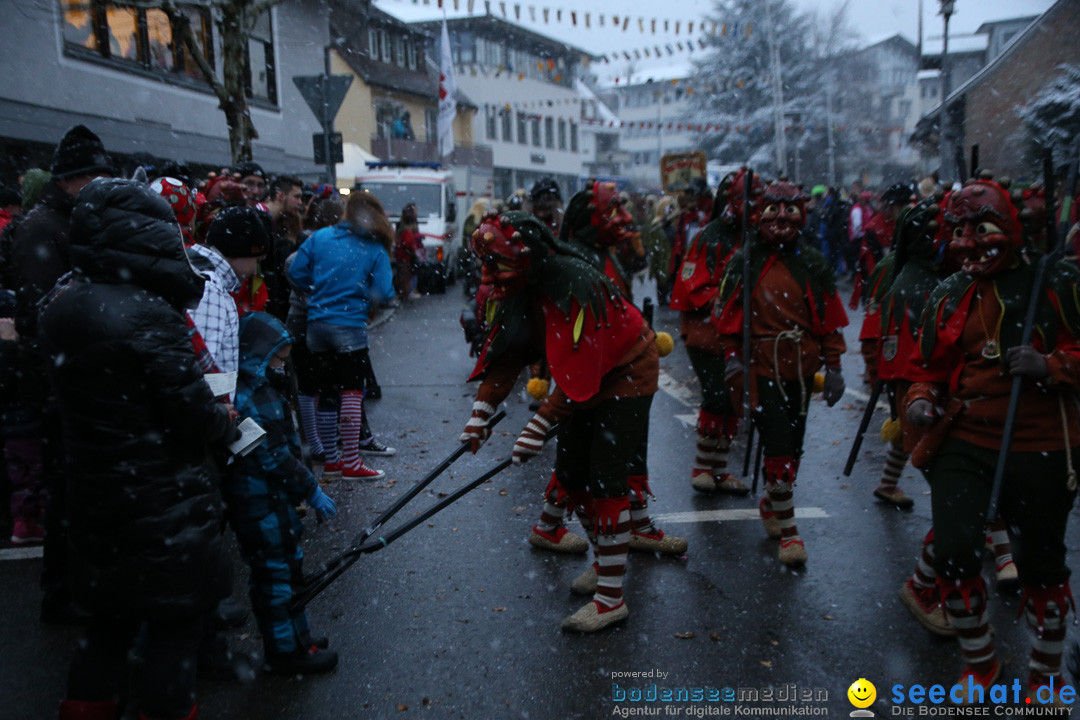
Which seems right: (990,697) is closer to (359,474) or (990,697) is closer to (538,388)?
(538,388)

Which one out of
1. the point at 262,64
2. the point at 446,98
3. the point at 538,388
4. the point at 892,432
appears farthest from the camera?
the point at 446,98

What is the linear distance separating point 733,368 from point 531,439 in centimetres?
169

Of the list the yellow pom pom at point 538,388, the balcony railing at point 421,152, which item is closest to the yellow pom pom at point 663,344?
the yellow pom pom at point 538,388

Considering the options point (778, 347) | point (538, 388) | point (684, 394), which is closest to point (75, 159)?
point (538, 388)

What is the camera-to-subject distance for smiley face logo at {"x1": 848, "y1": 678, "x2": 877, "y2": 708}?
10.7 feet

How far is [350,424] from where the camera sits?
6156 millimetres

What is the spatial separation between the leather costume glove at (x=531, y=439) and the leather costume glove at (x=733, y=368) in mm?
1580

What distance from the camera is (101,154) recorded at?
14.3ft

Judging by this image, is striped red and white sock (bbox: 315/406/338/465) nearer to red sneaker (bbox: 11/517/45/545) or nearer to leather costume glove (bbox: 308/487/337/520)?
red sneaker (bbox: 11/517/45/545)

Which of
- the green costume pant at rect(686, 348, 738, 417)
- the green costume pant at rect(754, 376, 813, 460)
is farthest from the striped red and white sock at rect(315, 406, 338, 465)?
the green costume pant at rect(754, 376, 813, 460)

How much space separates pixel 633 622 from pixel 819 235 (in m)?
18.1

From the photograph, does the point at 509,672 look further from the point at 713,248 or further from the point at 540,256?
the point at 713,248

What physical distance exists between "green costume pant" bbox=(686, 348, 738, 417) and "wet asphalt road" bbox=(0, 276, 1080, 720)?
62 centimetres

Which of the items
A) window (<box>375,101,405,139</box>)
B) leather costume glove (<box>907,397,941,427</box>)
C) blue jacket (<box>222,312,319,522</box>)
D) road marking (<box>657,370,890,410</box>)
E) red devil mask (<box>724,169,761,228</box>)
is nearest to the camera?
leather costume glove (<box>907,397,941,427</box>)
